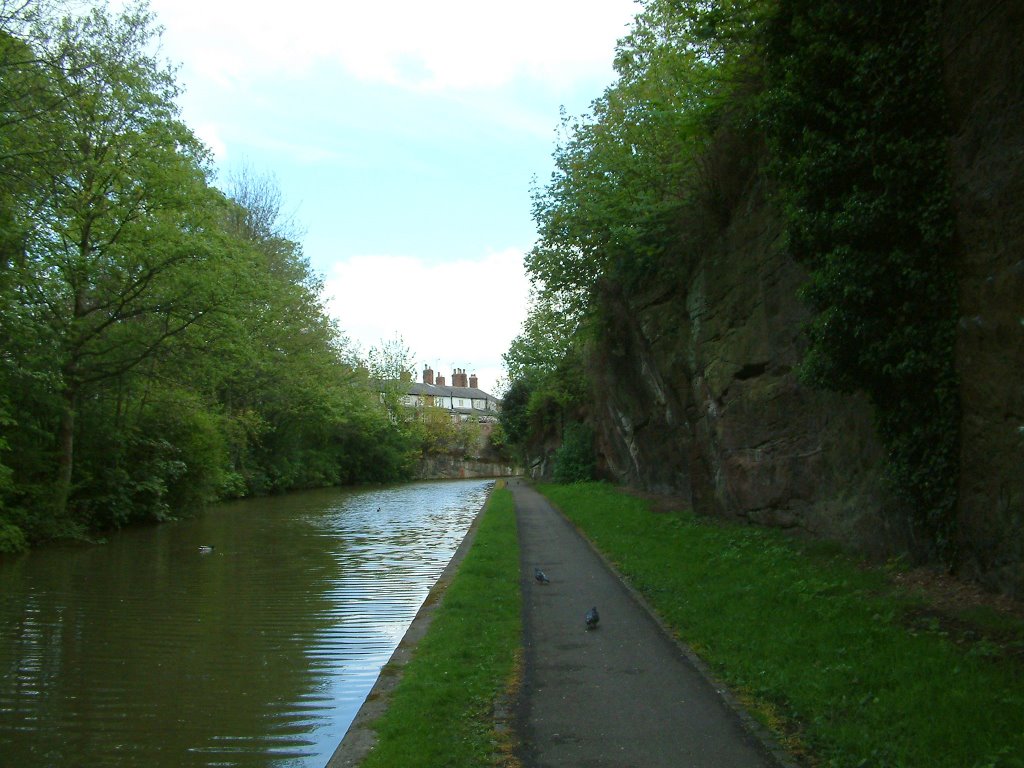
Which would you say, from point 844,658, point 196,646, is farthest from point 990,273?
point 196,646

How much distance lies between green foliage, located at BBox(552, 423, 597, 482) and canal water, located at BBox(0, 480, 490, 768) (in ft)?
71.2

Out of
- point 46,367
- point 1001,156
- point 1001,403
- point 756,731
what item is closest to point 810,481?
point 1001,403

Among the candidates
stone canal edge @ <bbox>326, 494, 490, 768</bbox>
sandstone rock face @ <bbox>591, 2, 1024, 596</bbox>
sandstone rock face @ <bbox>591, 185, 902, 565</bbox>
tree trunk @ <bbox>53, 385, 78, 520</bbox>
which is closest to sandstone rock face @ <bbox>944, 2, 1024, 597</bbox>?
sandstone rock face @ <bbox>591, 2, 1024, 596</bbox>

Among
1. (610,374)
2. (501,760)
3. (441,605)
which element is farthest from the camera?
(610,374)

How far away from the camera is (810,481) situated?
1295 centimetres

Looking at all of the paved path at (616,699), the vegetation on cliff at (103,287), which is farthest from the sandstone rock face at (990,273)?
the vegetation on cliff at (103,287)

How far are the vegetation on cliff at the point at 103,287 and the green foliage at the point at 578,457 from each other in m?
18.9

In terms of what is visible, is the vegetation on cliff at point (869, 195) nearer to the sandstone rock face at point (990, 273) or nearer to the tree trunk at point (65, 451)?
the sandstone rock face at point (990, 273)

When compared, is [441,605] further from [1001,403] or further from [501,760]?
[1001,403]

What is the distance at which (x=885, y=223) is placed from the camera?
29.5ft

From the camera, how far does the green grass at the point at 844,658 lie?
4953mm

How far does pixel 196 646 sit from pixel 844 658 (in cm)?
695

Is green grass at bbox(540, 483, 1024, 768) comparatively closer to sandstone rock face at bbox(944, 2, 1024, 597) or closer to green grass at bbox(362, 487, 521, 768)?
sandstone rock face at bbox(944, 2, 1024, 597)

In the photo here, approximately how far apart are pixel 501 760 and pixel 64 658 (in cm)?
604
